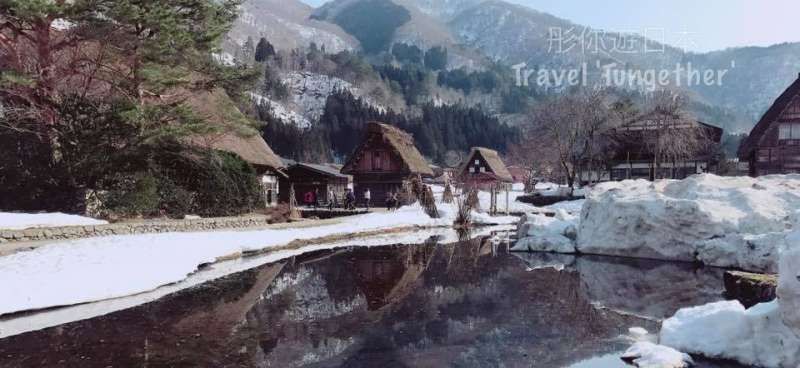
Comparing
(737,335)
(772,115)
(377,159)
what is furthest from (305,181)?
(737,335)

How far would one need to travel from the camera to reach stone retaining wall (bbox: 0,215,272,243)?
44.1 ft

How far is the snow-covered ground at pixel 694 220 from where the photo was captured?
13.1 meters

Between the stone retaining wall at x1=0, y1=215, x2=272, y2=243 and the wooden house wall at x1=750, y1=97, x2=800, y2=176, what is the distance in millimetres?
35525

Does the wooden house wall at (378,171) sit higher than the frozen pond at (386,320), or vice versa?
the wooden house wall at (378,171)

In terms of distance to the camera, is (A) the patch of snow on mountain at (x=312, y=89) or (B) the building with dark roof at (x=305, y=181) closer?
(B) the building with dark roof at (x=305, y=181)

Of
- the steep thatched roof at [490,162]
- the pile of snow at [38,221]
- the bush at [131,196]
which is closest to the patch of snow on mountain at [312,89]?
the steep thatched roof at [490,162]

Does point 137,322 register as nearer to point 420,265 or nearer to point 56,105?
point 420,265

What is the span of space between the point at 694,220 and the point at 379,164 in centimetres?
3183

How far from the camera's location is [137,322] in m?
7.87

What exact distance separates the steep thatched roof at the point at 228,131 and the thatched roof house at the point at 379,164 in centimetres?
1497

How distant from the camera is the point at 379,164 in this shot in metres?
44.2

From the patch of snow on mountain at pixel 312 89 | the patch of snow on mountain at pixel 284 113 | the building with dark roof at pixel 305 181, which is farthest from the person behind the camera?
the patch of snow on mountain at pixel 312 89

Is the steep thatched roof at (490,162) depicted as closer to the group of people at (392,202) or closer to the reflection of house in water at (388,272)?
the group of people at (392,202)

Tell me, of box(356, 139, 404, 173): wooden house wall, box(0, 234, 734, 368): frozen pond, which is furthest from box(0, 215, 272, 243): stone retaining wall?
box(356, 139, 404, 173): wooden house wall
